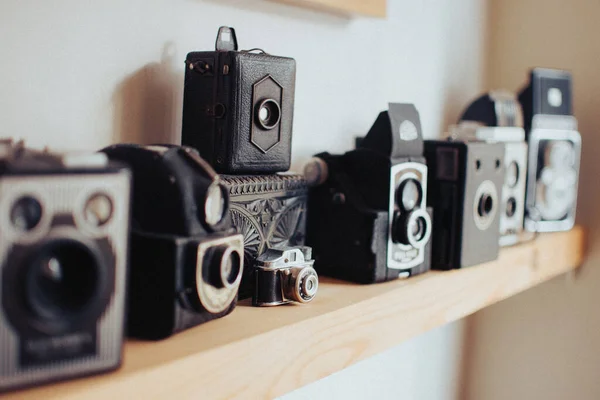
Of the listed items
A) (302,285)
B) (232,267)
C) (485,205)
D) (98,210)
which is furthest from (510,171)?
(98,210)

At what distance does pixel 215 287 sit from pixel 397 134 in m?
0.40

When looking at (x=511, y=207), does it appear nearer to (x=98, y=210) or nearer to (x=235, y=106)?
(x=235, y=106)

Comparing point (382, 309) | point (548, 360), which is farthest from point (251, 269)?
point (548, 360)

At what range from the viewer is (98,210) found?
556 millimetres

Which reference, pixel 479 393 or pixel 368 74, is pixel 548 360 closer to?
pixel 479 393

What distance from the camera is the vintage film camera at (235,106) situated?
0.86 m

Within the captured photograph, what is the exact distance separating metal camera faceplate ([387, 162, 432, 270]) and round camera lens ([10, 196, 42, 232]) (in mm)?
556

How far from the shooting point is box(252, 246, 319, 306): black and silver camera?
835 millimetres

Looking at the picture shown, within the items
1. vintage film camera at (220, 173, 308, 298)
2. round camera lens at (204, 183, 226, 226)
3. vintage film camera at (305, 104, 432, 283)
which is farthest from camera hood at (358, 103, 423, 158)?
round camera lens at (204, 183, 226, 226)

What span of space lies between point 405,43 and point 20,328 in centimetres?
109

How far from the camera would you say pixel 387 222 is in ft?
3.18

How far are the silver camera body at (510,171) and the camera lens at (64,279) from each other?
2.82 ft

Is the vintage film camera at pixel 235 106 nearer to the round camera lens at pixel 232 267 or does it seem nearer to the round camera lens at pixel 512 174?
the round camera lens at pixel 232 267

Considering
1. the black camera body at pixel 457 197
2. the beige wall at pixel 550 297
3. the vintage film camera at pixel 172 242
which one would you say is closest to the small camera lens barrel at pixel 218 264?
the vintage film camera at pixel 172 242
